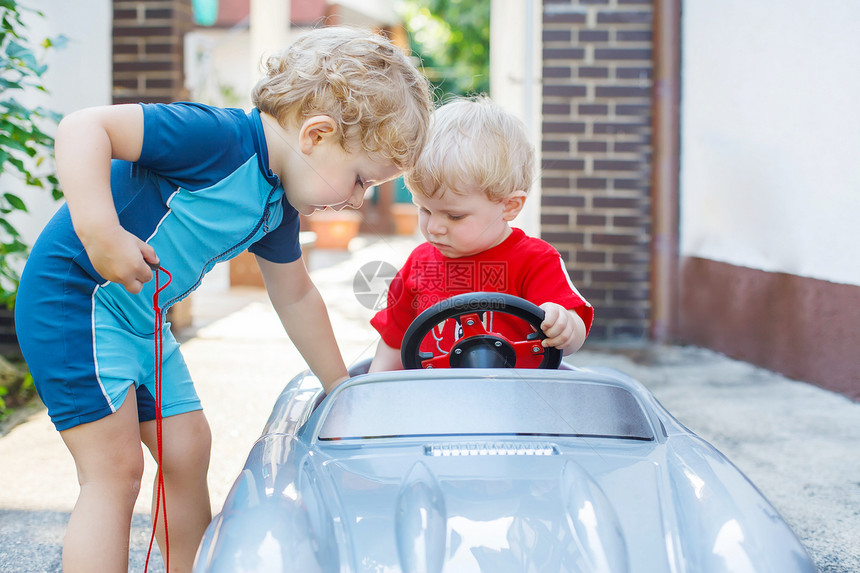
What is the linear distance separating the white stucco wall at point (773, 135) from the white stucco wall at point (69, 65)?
12.3 feet

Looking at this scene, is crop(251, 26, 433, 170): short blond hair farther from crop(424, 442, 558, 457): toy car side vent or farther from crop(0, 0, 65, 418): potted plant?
crop(0, 0, 65, 418): potted plant

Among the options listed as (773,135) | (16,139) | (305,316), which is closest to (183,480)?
(305,316)

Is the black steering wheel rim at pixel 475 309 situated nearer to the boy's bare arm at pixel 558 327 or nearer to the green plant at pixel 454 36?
the boy's bare arm at pixel 558 327

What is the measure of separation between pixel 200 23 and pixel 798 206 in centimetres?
A: 1076

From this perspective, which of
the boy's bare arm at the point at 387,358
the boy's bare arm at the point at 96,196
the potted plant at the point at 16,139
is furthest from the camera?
the potted plant at the point at 16,139

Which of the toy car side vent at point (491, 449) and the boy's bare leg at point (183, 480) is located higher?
the toy car side vent at point (491, 449)

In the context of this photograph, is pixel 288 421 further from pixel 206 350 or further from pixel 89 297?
pixel 206 350

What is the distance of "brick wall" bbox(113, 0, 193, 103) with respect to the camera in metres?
5.06

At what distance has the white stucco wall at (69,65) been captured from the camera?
178 inches

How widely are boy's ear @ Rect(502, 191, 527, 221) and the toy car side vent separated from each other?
2.60 feet

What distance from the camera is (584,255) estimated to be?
5.18 meters

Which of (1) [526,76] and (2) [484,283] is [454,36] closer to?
(1) [526,76]

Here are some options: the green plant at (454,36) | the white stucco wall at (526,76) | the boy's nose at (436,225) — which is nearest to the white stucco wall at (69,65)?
the white stucco wall at (526,76)

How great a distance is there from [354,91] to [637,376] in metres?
2.99
